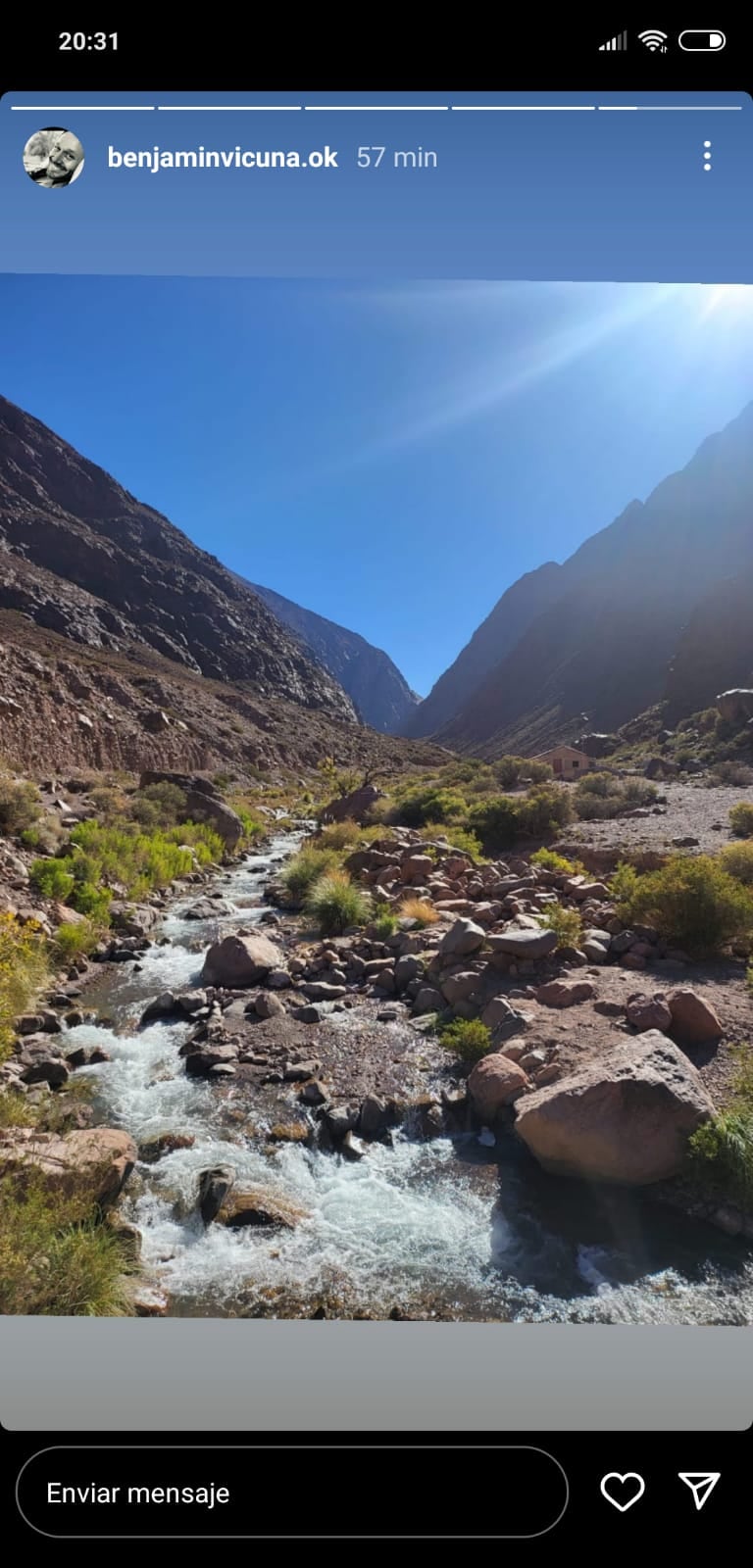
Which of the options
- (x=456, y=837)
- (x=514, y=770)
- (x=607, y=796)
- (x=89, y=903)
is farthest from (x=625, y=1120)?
(x=514, y=770)

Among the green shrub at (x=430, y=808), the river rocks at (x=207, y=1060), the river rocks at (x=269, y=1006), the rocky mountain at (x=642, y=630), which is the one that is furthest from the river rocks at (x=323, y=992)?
the rocky mountain at (x=642, y=630)

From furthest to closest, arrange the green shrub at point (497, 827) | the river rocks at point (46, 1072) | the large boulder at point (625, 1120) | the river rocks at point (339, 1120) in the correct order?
the green shrub at point (497, 827) → the river rocks at point (46, 1072) → the river rocks at point (339, 1120) → the large boulder at point (625, 1120)

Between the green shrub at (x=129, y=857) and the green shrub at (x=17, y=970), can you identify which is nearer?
the green shrub at (x=17, y=970)

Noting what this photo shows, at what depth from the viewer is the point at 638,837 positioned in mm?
12648

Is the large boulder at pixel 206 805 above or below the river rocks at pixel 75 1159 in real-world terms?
above

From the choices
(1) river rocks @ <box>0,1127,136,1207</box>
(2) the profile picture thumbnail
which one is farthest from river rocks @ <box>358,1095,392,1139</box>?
(2) the profile picture thumbnail

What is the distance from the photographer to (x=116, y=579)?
53.9m

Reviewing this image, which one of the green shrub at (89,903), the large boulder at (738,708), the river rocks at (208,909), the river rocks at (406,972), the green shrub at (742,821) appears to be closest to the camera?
the river rocks at (406,972)

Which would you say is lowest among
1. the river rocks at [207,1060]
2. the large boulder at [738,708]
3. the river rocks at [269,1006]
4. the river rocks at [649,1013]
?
the river rocks at [207,1060]
